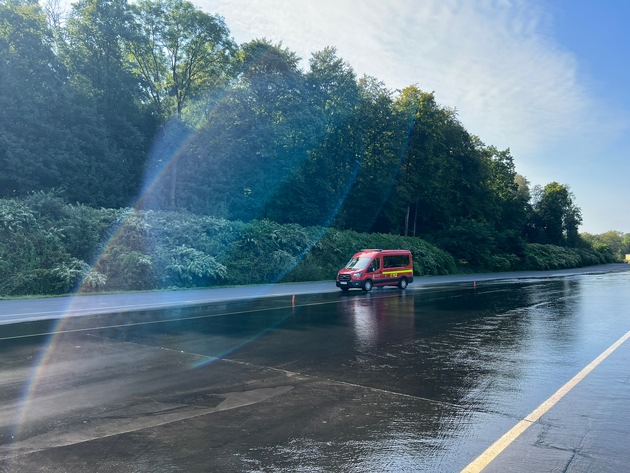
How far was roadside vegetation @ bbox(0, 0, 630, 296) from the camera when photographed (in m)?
24.5

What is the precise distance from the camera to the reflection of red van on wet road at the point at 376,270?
25.0m

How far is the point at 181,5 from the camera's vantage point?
4553 centimetres

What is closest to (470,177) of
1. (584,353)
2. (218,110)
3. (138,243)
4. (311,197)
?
(311,197)

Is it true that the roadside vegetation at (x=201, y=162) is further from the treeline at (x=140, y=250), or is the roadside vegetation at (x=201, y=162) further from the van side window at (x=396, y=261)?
the van side window at (x=396, y=261)

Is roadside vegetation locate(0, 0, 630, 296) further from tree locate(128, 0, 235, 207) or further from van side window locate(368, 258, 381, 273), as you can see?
van side window locate(368, 258, 381, 273)

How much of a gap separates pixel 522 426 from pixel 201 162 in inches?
1575

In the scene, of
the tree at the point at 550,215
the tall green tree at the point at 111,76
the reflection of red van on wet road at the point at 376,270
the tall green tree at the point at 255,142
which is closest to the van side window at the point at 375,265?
the reflection of red van on wet road at the point at 376,270

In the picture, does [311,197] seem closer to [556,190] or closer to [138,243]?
[138,243]

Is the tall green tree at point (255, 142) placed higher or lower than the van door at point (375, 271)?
higher

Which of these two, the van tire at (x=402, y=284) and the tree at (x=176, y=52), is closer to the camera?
the van tire at (x=402, y=284)

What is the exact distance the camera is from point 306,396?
682 cm

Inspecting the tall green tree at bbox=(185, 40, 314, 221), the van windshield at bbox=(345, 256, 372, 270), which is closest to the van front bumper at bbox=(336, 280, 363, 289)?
the van windshield at bbox=(345, 256, 372, 270)

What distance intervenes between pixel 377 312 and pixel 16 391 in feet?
37.7

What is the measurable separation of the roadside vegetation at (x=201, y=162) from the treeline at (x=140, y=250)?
81 mm
